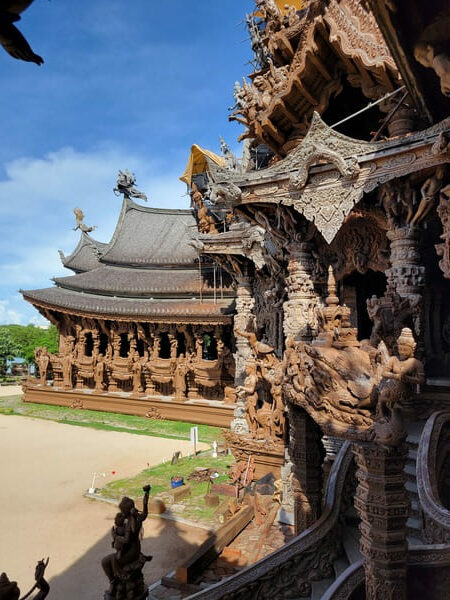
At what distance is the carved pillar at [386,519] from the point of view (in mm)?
3906

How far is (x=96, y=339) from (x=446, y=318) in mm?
21283

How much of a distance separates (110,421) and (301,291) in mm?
15681

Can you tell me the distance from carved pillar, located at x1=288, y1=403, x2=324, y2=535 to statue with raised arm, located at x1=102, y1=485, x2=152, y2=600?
8.22 ft

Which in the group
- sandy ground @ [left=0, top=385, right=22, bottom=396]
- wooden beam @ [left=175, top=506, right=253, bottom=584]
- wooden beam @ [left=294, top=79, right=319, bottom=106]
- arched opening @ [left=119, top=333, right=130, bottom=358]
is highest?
wooden beam @ [left=294, top=79, right=319, bottom=106]

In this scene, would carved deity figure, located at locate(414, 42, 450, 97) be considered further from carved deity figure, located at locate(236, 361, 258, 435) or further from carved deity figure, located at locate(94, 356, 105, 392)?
carved deity figure, located at locate(94, 356, 105, 392)

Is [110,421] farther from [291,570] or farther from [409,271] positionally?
[409,271]

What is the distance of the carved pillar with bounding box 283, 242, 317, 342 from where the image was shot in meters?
9.35

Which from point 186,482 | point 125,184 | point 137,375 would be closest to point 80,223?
point 125,184

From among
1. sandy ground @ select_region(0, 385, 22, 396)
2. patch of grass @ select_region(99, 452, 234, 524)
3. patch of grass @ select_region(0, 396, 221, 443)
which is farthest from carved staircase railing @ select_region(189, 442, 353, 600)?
sandy ground @ select_region(0, 385, 22, 396)

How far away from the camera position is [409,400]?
3533mm

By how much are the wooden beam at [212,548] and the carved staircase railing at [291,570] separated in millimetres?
1532

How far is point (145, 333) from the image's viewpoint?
23797mm

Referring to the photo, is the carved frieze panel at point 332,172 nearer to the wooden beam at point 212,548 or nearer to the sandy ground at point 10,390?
the wooden beam at point 212,548

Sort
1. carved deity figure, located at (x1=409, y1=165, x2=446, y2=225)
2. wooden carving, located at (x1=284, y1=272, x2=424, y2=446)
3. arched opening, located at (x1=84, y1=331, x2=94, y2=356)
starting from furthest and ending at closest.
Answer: arched opening, located at (x1=84, y1=331, x2=94, y2=356), carved deity figure, located at (x1=409, y1=165, x2=446, y2=225), wooden carving, located at (x1=284, y1=272, x2=424, y2=446)
